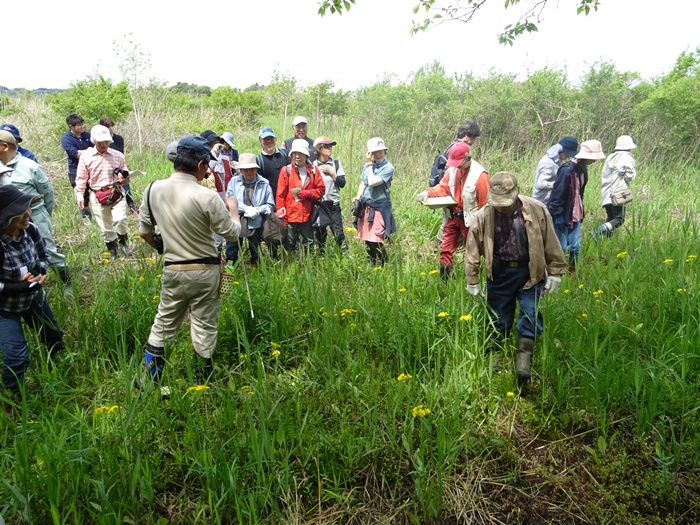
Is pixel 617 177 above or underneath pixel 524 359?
above

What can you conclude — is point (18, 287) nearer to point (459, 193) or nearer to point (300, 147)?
point (300, 147)

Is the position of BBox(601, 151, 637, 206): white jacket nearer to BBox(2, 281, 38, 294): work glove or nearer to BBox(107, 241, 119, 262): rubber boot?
BBox(107, 241, 119, 262): rubber boot

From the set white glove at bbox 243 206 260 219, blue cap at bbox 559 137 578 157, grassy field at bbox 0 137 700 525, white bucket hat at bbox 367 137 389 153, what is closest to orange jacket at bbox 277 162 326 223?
white glove at bbox 243 206 260 219

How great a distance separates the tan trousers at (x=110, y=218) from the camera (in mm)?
6621

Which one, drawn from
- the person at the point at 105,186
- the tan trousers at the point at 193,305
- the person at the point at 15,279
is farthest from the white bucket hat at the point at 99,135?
the tan trousers at the point at 193,305

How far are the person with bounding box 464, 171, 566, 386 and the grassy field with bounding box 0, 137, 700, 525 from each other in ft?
0.64

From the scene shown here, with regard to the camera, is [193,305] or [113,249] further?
[113,249]

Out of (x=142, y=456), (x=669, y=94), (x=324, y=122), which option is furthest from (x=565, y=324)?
(x=324, y=122)

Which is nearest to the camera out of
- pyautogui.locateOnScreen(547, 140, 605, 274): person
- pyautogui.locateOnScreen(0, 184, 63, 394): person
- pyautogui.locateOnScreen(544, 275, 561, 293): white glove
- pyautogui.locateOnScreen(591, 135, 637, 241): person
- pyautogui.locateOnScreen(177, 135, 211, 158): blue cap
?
pyautogui.locateOnScreen(0, 184, 63, 394): person

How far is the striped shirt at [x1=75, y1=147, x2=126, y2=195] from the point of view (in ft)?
21.5

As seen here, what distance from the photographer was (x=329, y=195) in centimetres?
657

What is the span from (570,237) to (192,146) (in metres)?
4.85

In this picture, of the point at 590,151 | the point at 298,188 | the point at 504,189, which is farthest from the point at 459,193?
the point at 590,151

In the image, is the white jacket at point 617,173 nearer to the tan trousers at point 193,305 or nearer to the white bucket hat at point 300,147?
the white bucket hat at point 300,147
